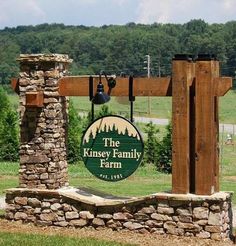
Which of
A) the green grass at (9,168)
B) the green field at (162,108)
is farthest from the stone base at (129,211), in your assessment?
the green field at (162,108)

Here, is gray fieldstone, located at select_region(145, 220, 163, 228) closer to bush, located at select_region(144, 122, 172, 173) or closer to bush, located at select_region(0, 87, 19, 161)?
bush, located at select_region(144, 122, 172, 173)

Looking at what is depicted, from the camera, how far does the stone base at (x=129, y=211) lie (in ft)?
29.8

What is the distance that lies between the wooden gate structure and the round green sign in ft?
2.39

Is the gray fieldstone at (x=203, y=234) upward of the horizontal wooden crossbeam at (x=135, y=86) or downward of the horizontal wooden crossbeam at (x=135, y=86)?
downward

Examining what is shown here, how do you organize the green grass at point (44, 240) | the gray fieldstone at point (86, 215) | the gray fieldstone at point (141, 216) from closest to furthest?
the green grass at point (44, 240) < the gray fieldstone at point (141, 216) < the gray fieldstone at point (86, 215)

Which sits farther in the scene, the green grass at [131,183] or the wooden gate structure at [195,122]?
the green grass at [131,183]

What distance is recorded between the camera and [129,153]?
32.3 feet

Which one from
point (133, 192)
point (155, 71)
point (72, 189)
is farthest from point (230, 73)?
point (72, 189)

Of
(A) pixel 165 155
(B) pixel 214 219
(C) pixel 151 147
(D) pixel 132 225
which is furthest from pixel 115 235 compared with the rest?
(C) pixel 151 147

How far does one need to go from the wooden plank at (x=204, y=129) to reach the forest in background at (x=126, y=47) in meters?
74.9

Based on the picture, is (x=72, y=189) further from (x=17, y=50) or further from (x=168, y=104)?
(x=17, y=50)

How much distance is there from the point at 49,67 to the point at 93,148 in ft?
4.93

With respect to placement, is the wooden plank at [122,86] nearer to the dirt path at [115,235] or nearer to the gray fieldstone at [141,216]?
the gray fieldstone at [141,216]

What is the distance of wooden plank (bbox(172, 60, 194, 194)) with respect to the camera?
9312mm
